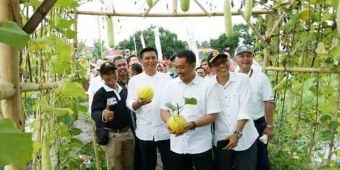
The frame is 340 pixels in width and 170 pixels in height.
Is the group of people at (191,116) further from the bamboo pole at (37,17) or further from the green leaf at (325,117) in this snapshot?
the bamboo pole at (37,17)

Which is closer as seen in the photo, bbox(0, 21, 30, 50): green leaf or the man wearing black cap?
bbox(0, 21, 30, 50): green leaf

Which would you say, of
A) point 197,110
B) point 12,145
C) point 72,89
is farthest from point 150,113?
point 12,145

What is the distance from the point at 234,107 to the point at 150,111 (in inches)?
33.9

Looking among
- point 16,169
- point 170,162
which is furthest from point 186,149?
point 16,169

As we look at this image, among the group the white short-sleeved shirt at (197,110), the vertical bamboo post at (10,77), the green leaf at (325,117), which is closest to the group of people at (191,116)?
the white short-sleeved shirt at (197,110)

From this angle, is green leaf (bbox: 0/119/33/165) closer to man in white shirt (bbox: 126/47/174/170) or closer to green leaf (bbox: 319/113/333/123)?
green leaf (bbox: 319/113/333/123)

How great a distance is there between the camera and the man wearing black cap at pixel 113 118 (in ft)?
14.0

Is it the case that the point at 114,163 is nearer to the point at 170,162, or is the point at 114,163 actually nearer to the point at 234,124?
the point at 170,162

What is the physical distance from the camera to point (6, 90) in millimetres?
1008

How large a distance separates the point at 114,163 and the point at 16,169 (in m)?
3.37

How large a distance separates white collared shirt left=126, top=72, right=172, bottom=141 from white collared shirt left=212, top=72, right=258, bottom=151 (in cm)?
65

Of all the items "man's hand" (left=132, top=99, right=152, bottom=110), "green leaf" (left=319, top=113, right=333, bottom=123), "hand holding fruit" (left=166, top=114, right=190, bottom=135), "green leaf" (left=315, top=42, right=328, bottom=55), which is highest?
"green leaf" (left=315, top=42, right=328, bottom=55)

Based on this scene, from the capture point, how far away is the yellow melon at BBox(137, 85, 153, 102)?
13.1ft

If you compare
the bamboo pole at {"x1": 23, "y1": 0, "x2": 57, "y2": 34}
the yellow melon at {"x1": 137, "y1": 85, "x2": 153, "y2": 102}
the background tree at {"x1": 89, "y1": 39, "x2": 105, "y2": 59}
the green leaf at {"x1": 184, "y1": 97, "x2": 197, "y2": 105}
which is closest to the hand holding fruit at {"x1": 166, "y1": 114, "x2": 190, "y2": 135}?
the green leaf at {"x1": 184, "y1": 97, "x2": 197, "y2": 105}
